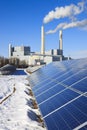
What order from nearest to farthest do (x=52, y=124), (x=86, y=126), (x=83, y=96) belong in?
(x=86, y=126), (x=52, y=124), (x=83, y=96)

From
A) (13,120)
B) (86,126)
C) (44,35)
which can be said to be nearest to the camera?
(86,126)

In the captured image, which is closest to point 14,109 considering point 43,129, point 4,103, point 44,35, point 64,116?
point 4,103

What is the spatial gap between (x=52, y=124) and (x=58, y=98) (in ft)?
9.61

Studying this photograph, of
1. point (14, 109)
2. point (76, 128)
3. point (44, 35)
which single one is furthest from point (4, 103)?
point (44, 35)

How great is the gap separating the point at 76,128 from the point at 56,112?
2632 mm

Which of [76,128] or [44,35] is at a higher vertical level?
[44,35]

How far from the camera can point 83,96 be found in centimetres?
896

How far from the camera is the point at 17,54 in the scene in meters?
200

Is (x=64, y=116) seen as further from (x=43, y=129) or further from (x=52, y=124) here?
(x=43, y=129)

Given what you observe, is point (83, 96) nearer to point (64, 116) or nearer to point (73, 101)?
point (73, 101)

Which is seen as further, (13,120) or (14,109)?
(14,109)

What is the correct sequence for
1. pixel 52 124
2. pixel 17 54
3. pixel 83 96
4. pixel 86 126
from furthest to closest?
pixel 17 54 < pixel 83 96 < pixel 52 124 < pixel 86 126

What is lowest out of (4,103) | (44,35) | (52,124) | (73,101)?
(4,103)

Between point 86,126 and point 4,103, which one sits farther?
point 4,103
